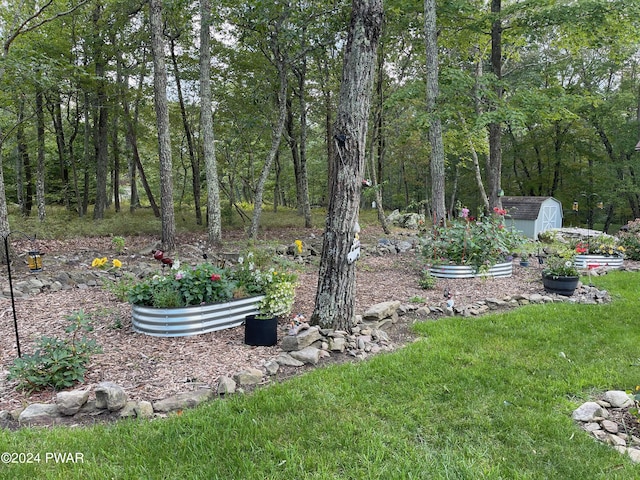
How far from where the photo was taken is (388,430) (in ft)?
6.99

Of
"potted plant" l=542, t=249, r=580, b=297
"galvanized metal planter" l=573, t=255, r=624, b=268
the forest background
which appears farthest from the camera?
the forest background

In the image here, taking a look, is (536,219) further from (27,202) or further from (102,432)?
(27,202)

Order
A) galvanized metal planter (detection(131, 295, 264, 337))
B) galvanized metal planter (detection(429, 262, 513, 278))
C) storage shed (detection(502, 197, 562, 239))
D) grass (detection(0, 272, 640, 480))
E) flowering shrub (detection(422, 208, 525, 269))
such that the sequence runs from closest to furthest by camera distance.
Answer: grass (detection(0, 272, 640, 480)), galvanized metal planter (detection(131, 295, 264, 337)), galvanized metal planter (detection(429, 262, 513, 278)), flowering shrub (detection(422, 208, 525, 269)), storage shed (detection(502, 197, 562, 239))

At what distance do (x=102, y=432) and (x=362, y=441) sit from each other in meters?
1.36

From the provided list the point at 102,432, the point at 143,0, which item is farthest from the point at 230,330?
the point at 143,0

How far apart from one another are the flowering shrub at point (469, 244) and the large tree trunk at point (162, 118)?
4720 millimetres

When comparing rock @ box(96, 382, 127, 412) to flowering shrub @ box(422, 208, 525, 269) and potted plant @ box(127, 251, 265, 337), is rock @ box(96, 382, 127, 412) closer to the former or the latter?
potted plant @ box(127, 251, 265, 337)

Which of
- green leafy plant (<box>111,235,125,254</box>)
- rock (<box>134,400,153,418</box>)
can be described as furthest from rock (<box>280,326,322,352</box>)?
green leafy plant (<box>111,235,125,254</box>)

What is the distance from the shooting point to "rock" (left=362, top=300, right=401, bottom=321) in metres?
3.95

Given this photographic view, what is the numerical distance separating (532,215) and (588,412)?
45.9 ft

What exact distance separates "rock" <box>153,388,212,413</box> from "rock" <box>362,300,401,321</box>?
6.09ft

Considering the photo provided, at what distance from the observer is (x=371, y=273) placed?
21.5 ft

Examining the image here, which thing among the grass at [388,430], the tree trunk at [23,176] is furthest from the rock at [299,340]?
the tree trunk at [23,176]

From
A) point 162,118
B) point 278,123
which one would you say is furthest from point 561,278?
point 162,118
